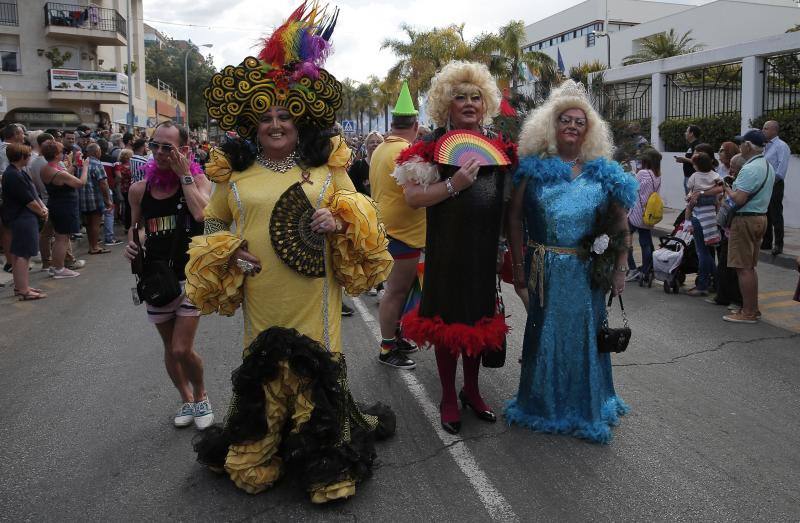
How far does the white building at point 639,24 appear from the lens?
45.1m

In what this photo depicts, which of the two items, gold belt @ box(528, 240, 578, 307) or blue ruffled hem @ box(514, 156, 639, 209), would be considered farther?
gold belt @ box(528, 240, 578, 307)

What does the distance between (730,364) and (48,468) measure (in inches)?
200

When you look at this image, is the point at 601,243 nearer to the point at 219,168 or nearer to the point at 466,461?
the point at 466,461

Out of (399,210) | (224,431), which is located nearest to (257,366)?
(224,431)

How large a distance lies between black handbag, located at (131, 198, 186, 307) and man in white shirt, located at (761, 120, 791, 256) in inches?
369

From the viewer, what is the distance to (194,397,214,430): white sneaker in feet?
14.2

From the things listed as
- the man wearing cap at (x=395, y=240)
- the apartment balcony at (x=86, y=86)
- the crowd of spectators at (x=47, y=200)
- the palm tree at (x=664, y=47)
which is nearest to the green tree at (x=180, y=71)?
the apartment balcony at (x=86, y=86)

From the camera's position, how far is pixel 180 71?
72000 millimetres

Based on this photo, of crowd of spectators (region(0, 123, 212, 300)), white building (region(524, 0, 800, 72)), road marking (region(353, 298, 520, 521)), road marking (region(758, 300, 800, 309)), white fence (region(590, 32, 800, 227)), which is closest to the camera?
road marking (region(353, 298, 520, 521))

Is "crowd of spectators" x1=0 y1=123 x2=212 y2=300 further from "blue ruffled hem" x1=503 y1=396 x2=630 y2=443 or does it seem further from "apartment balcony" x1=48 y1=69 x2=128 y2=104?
"apartment balcony" x1=48 y1=69 x2=128 y2=104

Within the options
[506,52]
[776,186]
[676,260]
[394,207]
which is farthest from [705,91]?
[506,52]

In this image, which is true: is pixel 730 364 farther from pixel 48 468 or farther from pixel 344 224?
pixel 48 468

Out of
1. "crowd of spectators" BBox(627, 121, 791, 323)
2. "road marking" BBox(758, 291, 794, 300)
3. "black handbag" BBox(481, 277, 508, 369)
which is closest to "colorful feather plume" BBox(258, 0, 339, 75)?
"black handbag" BBox(481, 277, 508, 369)

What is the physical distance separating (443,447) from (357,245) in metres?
1.43
